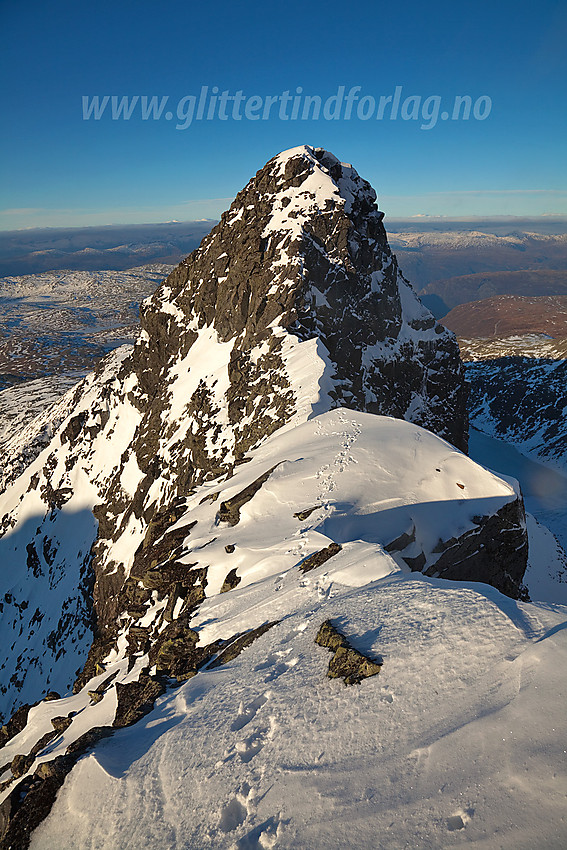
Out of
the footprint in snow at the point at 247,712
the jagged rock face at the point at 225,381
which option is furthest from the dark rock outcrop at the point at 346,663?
the jagged rock face at the point at 225,381

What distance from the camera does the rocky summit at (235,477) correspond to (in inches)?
530

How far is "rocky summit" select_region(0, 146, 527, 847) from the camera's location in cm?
1346

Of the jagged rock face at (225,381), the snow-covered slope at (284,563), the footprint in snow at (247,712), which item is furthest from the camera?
the jagged rock face at (225,381)

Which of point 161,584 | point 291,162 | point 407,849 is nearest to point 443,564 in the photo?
point 161,584

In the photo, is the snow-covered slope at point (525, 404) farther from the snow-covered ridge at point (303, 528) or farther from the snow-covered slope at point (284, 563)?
the snow-covered slope at point (284, 563)

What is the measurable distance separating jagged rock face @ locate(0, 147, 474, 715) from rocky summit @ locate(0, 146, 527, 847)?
29 centimetres

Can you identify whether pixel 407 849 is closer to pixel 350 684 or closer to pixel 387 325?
pixel 350 684

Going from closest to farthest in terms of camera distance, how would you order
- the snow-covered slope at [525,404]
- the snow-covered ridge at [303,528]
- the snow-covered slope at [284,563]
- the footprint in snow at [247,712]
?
1. the footprint in snow at [247,712]
2. the snow-covered slope at [284,563]
3. the snow-covered ridge at [303,528]
4. the snow-covered slope at [525,404]

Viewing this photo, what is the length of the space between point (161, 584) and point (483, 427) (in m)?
132

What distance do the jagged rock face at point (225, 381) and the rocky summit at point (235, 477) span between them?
0.94 ft

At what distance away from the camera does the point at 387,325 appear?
5216 centimetres

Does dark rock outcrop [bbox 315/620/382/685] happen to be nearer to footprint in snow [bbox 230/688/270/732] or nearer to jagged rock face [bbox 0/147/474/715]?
footprint in snow [bbox 230/688/270/732]

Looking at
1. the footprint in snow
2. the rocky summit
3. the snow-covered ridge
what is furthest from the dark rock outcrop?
the snow-covered ridge

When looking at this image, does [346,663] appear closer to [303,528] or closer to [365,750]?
[365,750]
